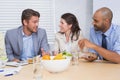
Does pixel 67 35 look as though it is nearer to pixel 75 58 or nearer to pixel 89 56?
pixel 89 56

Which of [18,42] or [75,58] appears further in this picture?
[18,42]

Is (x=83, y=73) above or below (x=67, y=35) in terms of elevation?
below

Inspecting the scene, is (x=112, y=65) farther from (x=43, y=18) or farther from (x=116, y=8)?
(x=43, y=18)

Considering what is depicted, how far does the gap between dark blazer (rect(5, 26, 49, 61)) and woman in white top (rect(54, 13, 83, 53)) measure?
0.19m

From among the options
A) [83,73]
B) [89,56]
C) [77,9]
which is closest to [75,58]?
[89,56]

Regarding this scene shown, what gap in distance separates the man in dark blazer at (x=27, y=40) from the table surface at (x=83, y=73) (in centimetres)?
71

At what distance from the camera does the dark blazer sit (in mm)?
2816

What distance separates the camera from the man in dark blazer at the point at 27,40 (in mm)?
2822

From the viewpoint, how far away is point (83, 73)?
1.83 m

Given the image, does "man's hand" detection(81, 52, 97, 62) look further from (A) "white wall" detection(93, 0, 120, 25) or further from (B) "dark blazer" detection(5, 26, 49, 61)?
(A) "white wall" detection(93, 0, 120, 25)

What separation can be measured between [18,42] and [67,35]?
2.15 feet

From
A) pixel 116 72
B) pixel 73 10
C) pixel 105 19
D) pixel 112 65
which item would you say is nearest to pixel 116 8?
pixel 73 10

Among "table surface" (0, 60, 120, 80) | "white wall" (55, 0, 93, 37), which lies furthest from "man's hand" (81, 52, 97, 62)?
"white wall" (55, 0, 93, 37)

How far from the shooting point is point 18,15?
3.74 m
